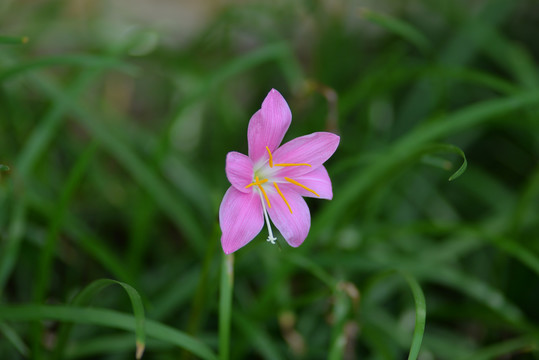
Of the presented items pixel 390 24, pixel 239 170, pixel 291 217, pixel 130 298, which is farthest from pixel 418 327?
pixel 390 24

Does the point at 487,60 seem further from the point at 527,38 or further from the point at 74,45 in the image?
the point at 74,45

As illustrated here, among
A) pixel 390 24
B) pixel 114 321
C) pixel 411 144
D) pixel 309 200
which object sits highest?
pixel 390 24

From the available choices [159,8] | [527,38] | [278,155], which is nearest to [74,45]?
[159,8]

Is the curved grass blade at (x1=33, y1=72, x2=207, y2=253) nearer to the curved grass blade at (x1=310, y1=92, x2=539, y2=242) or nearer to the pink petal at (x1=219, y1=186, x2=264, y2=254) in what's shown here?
the curved grass blade at (x1=310, y1=92, x2=539, y2=242)

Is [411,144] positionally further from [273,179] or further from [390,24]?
[273,179]

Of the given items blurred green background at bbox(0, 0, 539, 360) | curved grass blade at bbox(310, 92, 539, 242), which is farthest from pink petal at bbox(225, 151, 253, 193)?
curved grass blade at bbox(310, 92, 539, 242)

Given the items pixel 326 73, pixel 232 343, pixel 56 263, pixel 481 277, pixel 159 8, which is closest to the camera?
pixel 232 343
